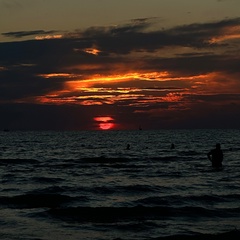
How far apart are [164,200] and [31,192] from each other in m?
8.20

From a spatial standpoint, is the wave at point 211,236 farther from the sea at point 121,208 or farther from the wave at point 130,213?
the wave at point 130,213

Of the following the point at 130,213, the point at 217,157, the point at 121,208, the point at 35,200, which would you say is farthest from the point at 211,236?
the point at 217,157

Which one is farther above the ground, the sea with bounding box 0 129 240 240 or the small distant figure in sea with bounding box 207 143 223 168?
the small distant figure in sea with bounding box 207 143 223 168

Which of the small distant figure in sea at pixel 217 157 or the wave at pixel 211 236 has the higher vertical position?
the small distant figure in sea at pixel 217 157

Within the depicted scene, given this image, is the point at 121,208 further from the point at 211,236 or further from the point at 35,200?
the point at 211,236

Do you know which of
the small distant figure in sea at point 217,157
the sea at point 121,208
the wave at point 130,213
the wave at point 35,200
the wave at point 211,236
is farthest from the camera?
the small distant figure in sea at point 217,157

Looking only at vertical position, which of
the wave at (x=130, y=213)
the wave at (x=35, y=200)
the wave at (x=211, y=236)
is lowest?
the wave at (x=211, y=236)

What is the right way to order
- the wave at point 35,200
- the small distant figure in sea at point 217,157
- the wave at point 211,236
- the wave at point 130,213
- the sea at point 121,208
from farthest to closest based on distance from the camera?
the small distant figure in sea at point 217,157
the wave at point 35,200
the wave at point 130,213
the sea at point 121,208
the wave at point 211,236

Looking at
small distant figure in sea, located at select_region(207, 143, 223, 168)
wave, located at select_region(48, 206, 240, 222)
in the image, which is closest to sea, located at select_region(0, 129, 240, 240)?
wave, located at select_region(48, 206, 240, 222)

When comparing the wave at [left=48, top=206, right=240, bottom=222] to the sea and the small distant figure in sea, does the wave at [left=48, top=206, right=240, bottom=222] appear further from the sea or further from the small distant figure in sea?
the small distant figure in sea

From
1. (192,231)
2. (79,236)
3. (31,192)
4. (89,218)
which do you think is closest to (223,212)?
(192,231)

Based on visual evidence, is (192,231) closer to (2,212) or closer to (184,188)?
(2,212)

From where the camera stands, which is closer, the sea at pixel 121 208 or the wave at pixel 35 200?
the sea at pixel 121 208

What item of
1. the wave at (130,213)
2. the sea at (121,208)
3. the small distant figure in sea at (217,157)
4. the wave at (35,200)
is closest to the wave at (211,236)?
the sea at (121,208)
